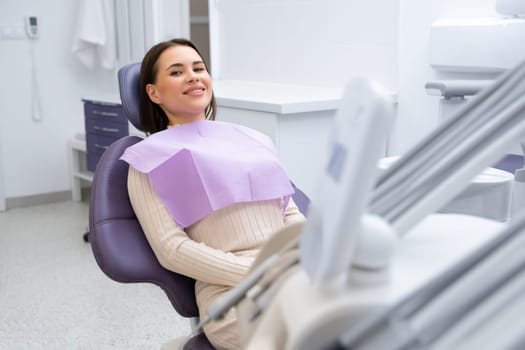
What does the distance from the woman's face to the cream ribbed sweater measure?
24 cm

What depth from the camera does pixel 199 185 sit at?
1562mm

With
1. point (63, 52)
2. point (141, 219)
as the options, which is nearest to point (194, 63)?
point (141, 219)

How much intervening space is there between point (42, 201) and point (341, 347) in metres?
4.39

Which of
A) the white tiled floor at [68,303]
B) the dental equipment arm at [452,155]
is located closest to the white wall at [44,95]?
the white tiled floor at [68,303]

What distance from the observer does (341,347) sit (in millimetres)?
485

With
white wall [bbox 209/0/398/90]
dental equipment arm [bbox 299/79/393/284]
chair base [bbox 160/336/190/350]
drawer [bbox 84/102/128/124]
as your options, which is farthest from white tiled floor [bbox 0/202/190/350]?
dental equipment arm [bbox 299/79/393/284]

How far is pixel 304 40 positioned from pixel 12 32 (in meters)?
2.15

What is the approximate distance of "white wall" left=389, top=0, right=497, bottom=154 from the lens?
2369 millimetres

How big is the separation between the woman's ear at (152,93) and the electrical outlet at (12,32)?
2920 mm

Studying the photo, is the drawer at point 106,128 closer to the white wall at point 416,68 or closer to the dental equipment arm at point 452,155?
the white wall at point 416,68

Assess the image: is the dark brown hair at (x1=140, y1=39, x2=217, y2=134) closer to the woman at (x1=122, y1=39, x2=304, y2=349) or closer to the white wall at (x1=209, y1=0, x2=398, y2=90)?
the woman at (x1=122, y1=39, x2=304, y2=349)

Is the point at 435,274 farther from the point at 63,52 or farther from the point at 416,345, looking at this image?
the point at 63,52

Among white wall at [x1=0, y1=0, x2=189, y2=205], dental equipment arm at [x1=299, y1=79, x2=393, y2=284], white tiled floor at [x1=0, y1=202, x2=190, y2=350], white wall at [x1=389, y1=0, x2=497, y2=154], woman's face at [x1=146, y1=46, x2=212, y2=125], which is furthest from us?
white wall at [x1=0, y1=0, x2=189, y2=205]

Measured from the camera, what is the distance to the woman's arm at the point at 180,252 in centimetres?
144
